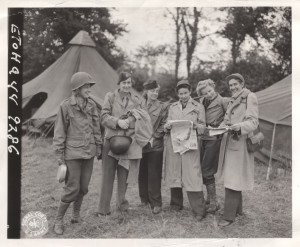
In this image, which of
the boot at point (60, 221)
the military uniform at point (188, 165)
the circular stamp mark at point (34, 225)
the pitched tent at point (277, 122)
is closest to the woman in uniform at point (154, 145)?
the military uniform at point (188, 165)

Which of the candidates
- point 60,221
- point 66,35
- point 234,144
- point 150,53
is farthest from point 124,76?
point 66,35

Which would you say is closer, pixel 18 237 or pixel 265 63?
pixel 18 237

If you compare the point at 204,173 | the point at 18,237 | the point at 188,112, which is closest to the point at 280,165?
the point at 204,173

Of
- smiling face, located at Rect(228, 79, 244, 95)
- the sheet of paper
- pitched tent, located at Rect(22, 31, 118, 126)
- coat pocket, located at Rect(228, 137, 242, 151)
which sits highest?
pitched tent, located at Rect(22, 31, 118, 126)

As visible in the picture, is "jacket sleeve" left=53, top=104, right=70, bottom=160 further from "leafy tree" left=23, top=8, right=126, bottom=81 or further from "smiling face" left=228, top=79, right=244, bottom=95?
"leafy tree" left=23, top=8, right=126, bottom=81

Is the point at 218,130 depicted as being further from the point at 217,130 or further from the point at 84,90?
the point at 84,90

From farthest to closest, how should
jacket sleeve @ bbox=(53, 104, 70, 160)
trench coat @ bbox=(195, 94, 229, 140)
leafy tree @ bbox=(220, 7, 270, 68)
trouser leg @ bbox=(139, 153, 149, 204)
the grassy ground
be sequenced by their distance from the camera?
leafy tree @ bbox=(220, 7, 270, 68) → trouser leg @ bbox=(139, 153, 149, 204) → trench coat @ bbox=(195, 94, 229, 140) → the grassy ground → jacket sleeve @ bbox=(53, 104, 70, 160)

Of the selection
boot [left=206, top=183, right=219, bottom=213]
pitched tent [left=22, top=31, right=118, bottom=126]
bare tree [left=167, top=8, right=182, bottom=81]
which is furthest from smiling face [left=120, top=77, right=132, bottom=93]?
bare tree [left=167, top=8, right=182, bottom=81]

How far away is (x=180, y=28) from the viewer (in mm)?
10461

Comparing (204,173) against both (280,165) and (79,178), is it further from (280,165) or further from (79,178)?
(280,165)

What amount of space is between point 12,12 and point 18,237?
82.5 inches

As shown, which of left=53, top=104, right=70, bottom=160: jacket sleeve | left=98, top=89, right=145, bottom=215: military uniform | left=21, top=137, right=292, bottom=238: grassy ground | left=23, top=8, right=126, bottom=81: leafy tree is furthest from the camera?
left=23, top=8, right=126, bottom=81: leafy tree

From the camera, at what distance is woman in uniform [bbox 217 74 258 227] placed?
3211 mm

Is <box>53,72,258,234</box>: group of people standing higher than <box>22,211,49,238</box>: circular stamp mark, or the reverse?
<box>53,72,258,234</box>: group of people standing
